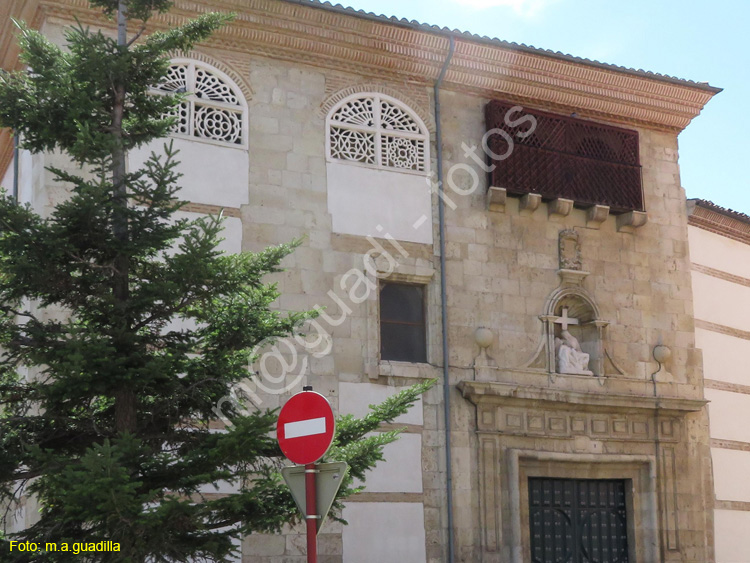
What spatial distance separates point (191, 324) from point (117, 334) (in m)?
3.49

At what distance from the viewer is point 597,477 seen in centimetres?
1328

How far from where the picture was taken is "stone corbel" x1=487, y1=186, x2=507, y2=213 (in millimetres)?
13148

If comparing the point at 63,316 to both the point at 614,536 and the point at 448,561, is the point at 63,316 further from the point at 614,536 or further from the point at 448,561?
the point at 614,536

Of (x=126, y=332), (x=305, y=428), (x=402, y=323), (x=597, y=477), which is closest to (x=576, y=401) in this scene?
(x=597, y=477)

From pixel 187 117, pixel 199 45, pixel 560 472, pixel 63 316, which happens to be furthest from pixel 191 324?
pixel 560 472

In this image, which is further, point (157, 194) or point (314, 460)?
point (157, 194)

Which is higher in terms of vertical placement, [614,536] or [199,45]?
[199,45]

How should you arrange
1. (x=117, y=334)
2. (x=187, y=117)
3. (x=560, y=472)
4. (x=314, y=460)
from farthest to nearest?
(x=560, y=472)
(x=187, y=117)
(x=117, y=334)
(x=314, y=460)

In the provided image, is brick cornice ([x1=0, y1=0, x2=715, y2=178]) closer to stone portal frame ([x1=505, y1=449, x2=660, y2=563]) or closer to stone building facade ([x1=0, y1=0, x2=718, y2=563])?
stone building facade ([x1=0, y1=0, x2=718, y2=563])

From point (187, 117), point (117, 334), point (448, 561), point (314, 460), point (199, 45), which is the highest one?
point (199, 45)

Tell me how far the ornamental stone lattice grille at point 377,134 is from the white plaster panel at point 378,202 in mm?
130

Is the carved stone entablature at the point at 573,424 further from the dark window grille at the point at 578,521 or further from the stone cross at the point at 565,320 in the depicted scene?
the stone cross at the point at 565,320

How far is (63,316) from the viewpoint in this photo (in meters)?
10.7

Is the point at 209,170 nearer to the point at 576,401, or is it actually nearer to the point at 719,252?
the point at 576,401
